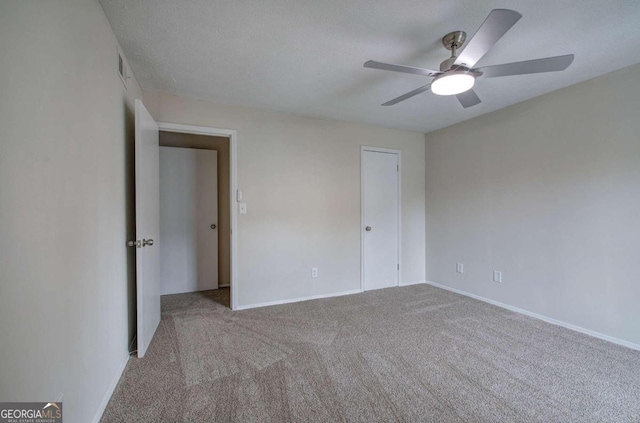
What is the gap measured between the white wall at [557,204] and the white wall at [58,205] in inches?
152

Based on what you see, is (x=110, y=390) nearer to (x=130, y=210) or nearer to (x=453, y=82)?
(x=130, y=210)

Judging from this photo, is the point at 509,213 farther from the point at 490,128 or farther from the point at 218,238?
the point at 218,238

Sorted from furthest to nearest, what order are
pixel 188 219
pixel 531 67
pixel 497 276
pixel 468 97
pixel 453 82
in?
pixel 188 219
pixel 497 276
pixel 468 97
pixel 453 82
pixel 531 67

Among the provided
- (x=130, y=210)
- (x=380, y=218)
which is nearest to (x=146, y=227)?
(x=130, y=210)

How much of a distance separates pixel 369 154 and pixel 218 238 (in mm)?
2635

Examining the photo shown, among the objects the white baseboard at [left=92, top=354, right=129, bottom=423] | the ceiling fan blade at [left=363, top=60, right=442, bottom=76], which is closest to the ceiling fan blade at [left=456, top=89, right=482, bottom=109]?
the ceiling fan blade at [left=363, top=60, right=442, bottom=76]

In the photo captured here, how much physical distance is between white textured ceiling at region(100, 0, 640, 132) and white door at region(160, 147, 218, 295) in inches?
52.3

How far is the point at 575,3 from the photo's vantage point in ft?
5.02

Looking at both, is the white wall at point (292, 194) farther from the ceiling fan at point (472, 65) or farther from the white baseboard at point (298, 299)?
the ceiling fan at point (472, 65)

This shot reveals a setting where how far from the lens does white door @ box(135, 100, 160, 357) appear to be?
6.67 feet

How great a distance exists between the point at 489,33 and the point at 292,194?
8.09 feet

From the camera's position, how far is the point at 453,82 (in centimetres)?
179

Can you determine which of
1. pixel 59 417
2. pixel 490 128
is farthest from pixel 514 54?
pixel 59 417

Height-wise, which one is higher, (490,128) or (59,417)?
(490,128)
